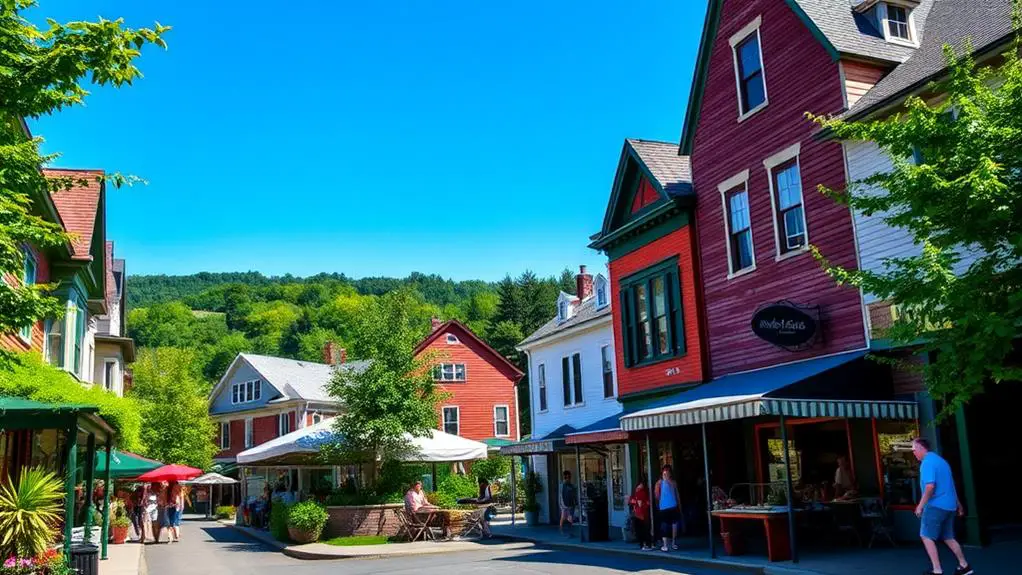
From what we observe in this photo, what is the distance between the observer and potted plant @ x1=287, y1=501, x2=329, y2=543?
971 inches

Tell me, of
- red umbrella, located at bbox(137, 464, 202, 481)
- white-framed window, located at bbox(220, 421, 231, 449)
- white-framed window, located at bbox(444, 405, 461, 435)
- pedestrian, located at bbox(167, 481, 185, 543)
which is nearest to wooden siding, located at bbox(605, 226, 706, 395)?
pedestrian, located at bbox(167, 481, 185, 543)

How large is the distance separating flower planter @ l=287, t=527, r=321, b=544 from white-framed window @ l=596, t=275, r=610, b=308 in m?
11.5

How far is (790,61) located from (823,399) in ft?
24.2

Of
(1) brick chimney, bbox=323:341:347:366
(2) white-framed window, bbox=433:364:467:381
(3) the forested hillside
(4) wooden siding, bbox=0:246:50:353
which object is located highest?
(3) the forested hillside

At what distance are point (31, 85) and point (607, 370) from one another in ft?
70.6

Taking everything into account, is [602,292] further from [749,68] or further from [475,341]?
[475,341]

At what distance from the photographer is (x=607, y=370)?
94.2 ft

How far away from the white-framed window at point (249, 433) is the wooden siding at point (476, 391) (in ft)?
44.2

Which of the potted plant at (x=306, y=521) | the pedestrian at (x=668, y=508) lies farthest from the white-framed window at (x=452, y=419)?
the pedestrian at (x=668, y=508)

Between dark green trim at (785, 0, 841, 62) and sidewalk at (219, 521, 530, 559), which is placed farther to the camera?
sidewalk at (219, 521, 530, 559)

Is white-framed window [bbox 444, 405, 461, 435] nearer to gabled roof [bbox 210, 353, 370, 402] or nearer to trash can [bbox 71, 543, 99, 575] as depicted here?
gabled roof [bbox 210, 353, 370, 402]

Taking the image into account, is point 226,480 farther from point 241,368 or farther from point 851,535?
point 851,535

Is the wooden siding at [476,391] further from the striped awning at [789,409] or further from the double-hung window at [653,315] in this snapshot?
the striped awning at [789,409]

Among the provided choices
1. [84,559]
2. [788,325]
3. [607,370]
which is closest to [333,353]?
[607,370]
